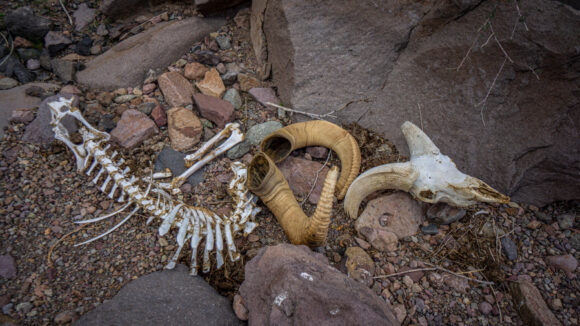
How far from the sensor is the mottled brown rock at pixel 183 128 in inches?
132

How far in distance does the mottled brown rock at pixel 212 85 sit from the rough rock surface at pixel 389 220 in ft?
6.84

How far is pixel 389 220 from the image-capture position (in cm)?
285

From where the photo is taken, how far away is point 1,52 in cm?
376

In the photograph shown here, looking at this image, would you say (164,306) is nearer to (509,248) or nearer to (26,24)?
(509,248)

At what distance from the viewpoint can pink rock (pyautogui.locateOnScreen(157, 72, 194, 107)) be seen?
362 cm

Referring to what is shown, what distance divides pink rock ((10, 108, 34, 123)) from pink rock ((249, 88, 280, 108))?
228 cm

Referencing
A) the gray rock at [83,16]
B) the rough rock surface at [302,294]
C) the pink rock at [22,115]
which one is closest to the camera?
the rough rock surface at [302,294]

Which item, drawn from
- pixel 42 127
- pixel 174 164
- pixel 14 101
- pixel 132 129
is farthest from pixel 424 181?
pixel 14 101

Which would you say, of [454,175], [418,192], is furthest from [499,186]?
[418,192]

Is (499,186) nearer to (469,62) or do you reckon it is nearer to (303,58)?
(469,62)

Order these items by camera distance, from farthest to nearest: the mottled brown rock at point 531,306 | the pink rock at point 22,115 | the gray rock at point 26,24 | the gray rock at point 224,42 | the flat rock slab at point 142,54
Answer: the gray rock at point 224,42 → the gray rock at point 26,24 → the flat rock slab at point 142,54 → the pink rock at point 22,115 → the mottled brown rock at point 531,306

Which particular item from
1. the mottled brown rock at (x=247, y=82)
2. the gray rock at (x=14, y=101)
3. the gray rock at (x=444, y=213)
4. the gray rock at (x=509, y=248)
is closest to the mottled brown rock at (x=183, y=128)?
the mottled brown rock at (x=247, y=82)

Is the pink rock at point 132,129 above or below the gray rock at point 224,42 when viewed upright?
below

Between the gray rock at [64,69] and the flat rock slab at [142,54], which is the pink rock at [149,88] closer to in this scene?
the flat rock slab at [142,54]
